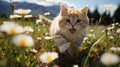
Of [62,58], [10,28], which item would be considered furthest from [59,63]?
[10,28]

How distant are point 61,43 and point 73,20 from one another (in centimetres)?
87

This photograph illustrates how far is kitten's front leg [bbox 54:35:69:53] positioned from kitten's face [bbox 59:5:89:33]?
31 cm

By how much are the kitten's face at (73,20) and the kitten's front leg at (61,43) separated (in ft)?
1.01

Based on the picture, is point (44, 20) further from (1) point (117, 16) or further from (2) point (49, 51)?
(1) point (117, 16)

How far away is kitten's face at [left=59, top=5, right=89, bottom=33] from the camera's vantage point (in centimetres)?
556

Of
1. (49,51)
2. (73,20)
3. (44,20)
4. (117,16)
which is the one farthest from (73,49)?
(117,16)

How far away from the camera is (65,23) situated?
5676 mm

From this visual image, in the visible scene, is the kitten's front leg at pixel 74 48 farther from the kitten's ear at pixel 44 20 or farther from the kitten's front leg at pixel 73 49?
the kitten's ear at pixel 44 20

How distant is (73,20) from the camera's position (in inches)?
223

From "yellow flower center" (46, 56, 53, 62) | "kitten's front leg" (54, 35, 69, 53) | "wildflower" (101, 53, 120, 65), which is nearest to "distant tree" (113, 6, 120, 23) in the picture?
"kitten's front leg" (54, 35, 69, 53)

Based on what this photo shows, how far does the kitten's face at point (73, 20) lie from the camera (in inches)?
219

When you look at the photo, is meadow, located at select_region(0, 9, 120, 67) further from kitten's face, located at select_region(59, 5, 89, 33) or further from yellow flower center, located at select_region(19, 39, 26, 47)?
kitten's face, located at select_region(59, 5, 89, 33)

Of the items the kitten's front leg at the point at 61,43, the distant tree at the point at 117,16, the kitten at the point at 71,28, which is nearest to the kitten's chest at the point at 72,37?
the kitten at the point at 71,28

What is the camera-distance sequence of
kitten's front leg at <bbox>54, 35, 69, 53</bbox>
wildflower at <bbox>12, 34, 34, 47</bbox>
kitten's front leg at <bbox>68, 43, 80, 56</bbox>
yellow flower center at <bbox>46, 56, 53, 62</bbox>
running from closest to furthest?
wildflower at <bbox>12, 34, 34, 47</bbox> → yellow flower center at <bbox>46, 56, 53, 62</bbox> → kitten's front leg at <bbox>54, 35, 69, 53</bbox> → kitten's front leg at <bbox>68, 43, 80, 56</bbox>
